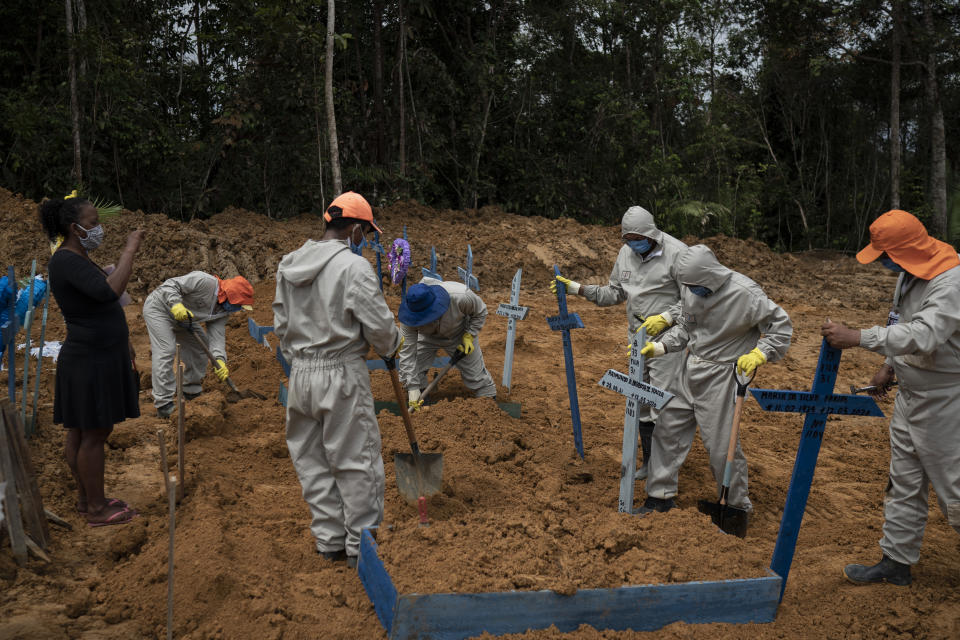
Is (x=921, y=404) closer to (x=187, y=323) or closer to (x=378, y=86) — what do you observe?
(x=187, y=323)

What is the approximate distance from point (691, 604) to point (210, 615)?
2.13 meters

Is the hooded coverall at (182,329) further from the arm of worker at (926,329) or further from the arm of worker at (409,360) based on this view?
the arm of worker at (926,329)

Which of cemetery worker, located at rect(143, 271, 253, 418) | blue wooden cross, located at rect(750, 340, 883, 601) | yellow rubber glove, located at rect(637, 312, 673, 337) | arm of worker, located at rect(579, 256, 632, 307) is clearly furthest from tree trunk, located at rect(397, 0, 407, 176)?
blue wooden cross, located at rect(750, 340, 883, 601)

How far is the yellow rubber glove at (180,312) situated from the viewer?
6.30 metres

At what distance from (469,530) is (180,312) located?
12.5 ft

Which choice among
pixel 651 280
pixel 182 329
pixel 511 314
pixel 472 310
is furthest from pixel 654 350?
pixel 182 329

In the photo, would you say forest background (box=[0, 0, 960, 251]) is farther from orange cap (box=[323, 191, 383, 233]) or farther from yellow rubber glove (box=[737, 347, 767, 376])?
yellow rubber glove (box=[737, 347, 767, 376])

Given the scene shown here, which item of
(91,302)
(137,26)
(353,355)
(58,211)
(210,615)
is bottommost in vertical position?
(210,615)

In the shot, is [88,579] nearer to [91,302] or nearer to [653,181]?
[91,302]

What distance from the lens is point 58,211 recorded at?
13.3 ft

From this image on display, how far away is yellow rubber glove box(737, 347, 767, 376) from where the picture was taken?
3.99 m

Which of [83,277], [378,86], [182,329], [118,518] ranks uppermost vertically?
[378,86]

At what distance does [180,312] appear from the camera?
20.7 feet

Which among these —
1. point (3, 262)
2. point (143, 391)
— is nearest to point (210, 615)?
point (143, 391)
